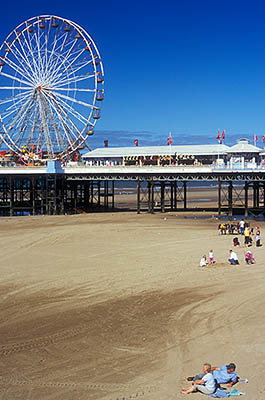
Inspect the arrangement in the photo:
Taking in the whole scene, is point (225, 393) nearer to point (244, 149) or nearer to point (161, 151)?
point (244, 149)

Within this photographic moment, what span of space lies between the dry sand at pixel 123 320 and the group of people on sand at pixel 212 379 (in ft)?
0.51

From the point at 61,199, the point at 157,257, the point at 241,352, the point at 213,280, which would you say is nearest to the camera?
the point at 241,352

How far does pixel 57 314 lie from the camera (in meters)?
13.6

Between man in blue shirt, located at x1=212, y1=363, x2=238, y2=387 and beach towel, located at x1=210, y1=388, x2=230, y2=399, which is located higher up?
man in blue shirt, located at x1=212, y1=363, x2=238, y2=387

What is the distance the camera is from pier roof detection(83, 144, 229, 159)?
193ft

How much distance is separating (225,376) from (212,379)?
302mm

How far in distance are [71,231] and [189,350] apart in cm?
2146

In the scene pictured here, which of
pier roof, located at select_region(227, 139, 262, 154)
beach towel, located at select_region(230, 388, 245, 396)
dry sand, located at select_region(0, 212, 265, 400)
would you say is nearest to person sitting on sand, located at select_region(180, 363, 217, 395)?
dry sand, located at select_region(0, 212, 265, 400)

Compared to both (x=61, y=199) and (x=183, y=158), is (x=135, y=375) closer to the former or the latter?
(x=61, y=199)

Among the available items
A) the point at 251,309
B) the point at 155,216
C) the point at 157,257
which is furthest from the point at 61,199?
the point at 251,309

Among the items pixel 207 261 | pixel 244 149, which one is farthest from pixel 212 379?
pixel 244 149

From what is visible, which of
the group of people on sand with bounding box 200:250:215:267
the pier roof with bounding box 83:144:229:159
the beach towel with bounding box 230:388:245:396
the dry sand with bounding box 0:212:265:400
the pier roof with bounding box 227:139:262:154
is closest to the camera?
the beach towel with bounding box 230:388:245:396

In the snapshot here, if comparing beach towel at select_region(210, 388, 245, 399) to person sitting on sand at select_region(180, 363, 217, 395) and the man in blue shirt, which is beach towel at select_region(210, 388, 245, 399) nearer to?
person sitting on sand at select_region(180, 363, 217, 395)

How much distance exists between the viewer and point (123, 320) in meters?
13.1
